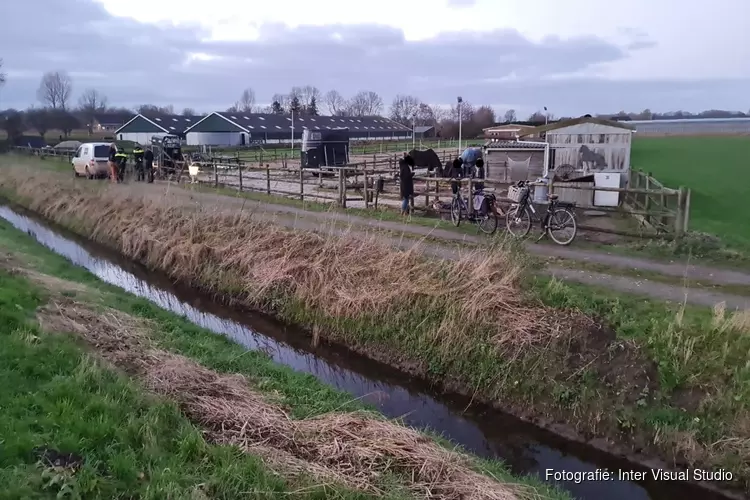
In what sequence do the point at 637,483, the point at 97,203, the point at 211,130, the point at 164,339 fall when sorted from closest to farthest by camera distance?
the point at 637,483, the point at 164,339, the point at 97,203, the point at 211,130

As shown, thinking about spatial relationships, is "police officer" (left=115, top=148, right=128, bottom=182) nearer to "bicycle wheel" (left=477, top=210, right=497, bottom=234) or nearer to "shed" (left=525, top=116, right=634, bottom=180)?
"bicycle wheel" (left=477, top=210, right=497, bottom=234)

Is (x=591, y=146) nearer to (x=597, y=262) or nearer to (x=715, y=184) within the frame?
(x=597, y=262)

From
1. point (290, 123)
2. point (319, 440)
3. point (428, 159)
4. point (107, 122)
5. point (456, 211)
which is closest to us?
point (319, 440)

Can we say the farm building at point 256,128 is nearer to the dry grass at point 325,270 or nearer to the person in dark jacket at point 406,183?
the dry grass at point 325,270

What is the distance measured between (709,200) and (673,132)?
296 ft

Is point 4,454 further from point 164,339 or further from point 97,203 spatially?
point 97,203

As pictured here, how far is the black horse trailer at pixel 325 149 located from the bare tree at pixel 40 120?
47171mm

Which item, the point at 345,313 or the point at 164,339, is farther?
the point at 345,313

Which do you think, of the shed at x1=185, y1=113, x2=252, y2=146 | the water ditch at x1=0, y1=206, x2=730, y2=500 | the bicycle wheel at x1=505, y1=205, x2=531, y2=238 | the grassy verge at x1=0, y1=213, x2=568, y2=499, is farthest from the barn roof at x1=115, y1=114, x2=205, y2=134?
the grassy verge at x1=0, y1=213, x2=568, y2=499

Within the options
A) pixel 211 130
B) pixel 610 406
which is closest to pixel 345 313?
pixel 610 406

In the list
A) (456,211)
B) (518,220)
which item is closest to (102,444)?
(518,220)

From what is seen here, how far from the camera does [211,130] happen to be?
68.9 m

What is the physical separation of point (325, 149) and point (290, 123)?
41816mm

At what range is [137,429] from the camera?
491 centimetres
